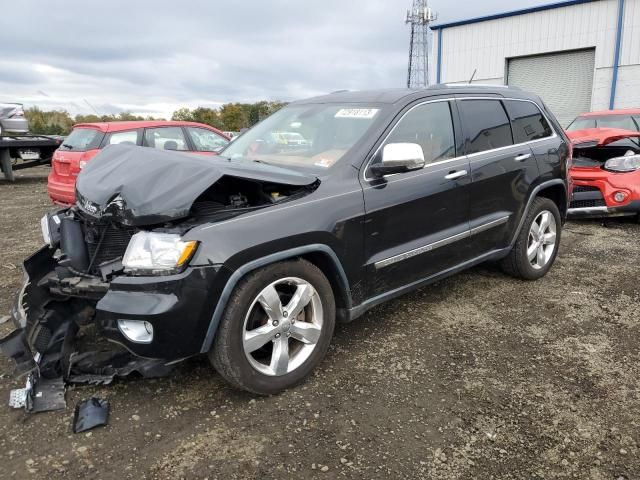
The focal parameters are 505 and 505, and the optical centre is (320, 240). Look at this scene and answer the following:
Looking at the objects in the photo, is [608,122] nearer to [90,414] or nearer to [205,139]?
[205,139]

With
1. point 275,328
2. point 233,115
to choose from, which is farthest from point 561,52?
point 233,115

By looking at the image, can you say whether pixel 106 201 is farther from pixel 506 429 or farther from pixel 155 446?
pixel 506 429

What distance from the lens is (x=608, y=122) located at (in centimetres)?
875

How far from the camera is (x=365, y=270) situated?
3.17 metres

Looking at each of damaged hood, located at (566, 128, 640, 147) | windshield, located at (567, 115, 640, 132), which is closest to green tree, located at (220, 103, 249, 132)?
windshield, located at (567, 115, 640, 132)

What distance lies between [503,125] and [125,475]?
3781mm

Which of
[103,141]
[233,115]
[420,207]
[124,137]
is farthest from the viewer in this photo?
[233,115]

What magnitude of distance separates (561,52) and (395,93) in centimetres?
1883

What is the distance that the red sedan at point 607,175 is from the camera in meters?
6.82

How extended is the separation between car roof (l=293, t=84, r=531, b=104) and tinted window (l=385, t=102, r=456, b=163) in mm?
108

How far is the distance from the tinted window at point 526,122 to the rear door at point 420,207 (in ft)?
2.77

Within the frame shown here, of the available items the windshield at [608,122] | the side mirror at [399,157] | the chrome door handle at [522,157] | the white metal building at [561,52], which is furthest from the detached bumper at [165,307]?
the white metal building at [561,52]

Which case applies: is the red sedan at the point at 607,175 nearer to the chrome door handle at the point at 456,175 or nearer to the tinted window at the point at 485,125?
the tinted window at the point at 485,125

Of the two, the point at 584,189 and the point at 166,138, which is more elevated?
the point at 166,138
